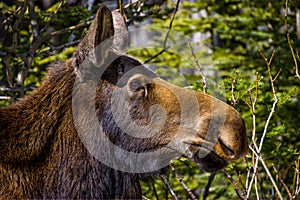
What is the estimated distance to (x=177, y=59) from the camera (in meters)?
11.9

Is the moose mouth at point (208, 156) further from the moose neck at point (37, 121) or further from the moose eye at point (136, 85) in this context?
the moose neck at point (37, 121)

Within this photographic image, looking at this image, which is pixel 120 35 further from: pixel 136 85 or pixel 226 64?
pixel 226 64

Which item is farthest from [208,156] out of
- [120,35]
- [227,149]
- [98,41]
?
[120,35]

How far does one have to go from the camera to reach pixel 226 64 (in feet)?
36.2

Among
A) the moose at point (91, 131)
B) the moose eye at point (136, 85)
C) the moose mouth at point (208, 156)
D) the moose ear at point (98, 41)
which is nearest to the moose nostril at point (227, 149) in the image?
the moose mouth at point (208, 156)

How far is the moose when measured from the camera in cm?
457

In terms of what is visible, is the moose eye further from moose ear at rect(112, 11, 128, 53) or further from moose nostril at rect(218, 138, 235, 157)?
moose nostril at rect(218, 138, 235, 157)

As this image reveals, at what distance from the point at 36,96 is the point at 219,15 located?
7535 millimetres

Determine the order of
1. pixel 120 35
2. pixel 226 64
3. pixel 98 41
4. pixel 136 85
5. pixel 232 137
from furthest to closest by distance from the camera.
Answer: pixel 226 64
pixel 120 35
pixel 136 85
pixel 98 41
pixel 232 137

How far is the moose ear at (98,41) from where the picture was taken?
439cm

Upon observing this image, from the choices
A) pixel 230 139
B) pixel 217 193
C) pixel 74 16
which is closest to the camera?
pixel 230 139

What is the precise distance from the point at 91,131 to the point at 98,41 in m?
0.60

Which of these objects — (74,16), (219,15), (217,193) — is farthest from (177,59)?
(74,16)

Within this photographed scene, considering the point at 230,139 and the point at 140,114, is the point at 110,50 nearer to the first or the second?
the point at 140,114
